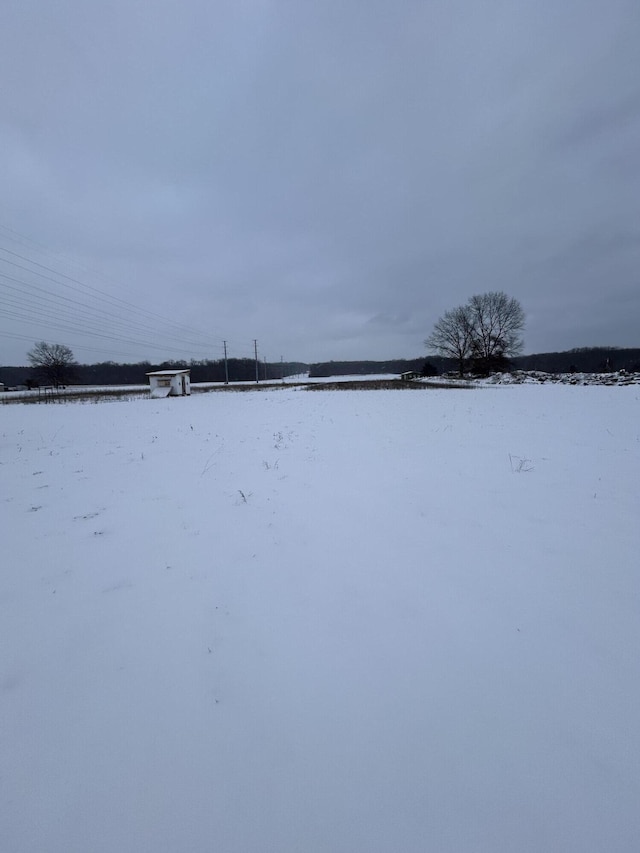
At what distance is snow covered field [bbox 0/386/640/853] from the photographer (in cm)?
161

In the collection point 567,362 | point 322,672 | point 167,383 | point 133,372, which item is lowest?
point 322,672

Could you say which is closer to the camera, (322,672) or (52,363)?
(322,672)

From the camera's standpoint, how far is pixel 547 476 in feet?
20.1

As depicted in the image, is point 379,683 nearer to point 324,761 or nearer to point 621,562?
point 324,761

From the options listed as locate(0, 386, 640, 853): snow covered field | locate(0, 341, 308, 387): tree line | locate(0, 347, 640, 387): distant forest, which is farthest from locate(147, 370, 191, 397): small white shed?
locate(0, 347, 640, 387): distant forest

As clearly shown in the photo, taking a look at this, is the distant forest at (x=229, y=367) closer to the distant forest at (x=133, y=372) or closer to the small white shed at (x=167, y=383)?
the distant forest at (x=133, y=372)

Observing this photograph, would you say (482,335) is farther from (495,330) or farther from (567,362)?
(567,362)

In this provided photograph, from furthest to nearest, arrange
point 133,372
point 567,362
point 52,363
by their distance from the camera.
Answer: point 133,372 → point 567,362 → point 52,363

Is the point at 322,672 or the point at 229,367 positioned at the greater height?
the point at 229,367

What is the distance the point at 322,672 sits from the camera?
2334mm

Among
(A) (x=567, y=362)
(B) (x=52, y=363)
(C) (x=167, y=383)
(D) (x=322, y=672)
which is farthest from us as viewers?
(A) (x=567, y=362)

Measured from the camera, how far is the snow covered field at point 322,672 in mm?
1609

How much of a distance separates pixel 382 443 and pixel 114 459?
706 centimetres

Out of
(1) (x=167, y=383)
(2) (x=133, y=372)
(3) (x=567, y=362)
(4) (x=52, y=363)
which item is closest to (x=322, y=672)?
(1) (x=167, y=383)
